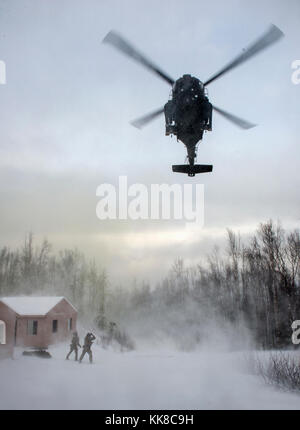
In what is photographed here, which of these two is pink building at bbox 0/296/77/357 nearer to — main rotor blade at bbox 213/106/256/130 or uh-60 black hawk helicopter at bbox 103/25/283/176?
uh-60 black hawk helicopter at bbox 103/25/283/176

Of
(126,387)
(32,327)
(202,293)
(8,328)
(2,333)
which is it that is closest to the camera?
(126,387)

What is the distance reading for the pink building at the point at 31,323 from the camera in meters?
9.11

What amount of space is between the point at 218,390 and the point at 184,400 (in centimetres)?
110

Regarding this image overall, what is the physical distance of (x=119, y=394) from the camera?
268 inches

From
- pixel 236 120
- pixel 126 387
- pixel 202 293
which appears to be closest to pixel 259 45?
pixel 236 120

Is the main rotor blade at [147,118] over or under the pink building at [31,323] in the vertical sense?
over

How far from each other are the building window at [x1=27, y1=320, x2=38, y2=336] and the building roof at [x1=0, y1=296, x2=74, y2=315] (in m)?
0.28

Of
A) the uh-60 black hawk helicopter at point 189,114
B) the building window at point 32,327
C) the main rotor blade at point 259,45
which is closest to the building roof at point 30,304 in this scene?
the building window at point 32,327

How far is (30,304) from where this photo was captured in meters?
10.3

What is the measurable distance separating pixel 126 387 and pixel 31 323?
420cm

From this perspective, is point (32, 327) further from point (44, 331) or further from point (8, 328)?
point (8, 328)

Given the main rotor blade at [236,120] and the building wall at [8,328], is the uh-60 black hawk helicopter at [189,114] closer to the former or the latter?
the main rotor blade at [236,120]

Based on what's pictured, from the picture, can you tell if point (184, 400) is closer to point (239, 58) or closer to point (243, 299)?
point (239, 58)
